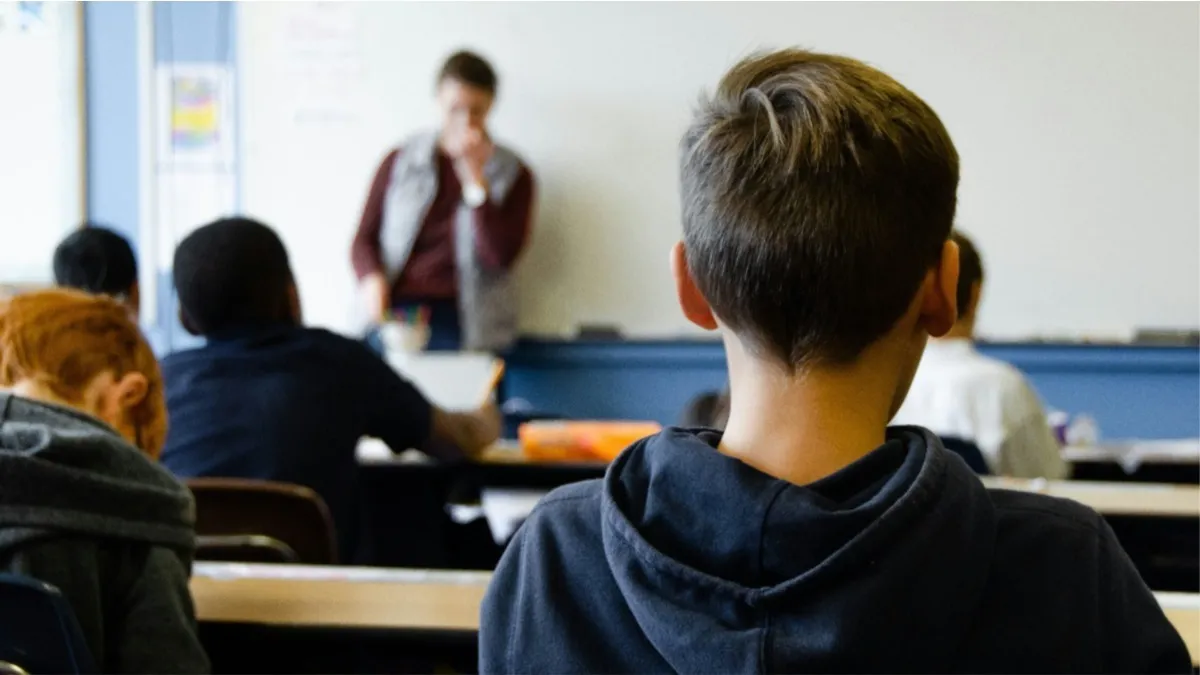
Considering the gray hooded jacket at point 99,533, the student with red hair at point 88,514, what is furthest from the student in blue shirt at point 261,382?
the gray hooded jacket at point 99,533

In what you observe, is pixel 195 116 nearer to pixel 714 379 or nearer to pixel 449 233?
pixel 449 233

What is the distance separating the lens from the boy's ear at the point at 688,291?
81 cm

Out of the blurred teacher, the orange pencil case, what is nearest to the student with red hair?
the orange pencil case

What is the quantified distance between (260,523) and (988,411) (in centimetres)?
133

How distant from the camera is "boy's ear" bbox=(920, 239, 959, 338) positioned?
75 cm

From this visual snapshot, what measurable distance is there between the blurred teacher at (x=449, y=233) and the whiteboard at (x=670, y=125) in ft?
0.60

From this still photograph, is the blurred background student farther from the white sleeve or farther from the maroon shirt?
the maroon shirt

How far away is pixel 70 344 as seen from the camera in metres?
1.37

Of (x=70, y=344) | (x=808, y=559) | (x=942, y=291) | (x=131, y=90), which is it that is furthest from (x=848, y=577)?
(x=131, y=90)

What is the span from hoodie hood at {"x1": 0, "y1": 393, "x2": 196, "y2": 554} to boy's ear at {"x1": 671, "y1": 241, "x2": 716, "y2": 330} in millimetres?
684

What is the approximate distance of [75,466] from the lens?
1.19 m

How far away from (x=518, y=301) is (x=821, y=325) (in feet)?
12.6

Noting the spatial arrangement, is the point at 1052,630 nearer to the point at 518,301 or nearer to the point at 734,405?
the point at 734,405

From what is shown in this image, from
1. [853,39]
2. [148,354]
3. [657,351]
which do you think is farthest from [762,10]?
[148,354]
